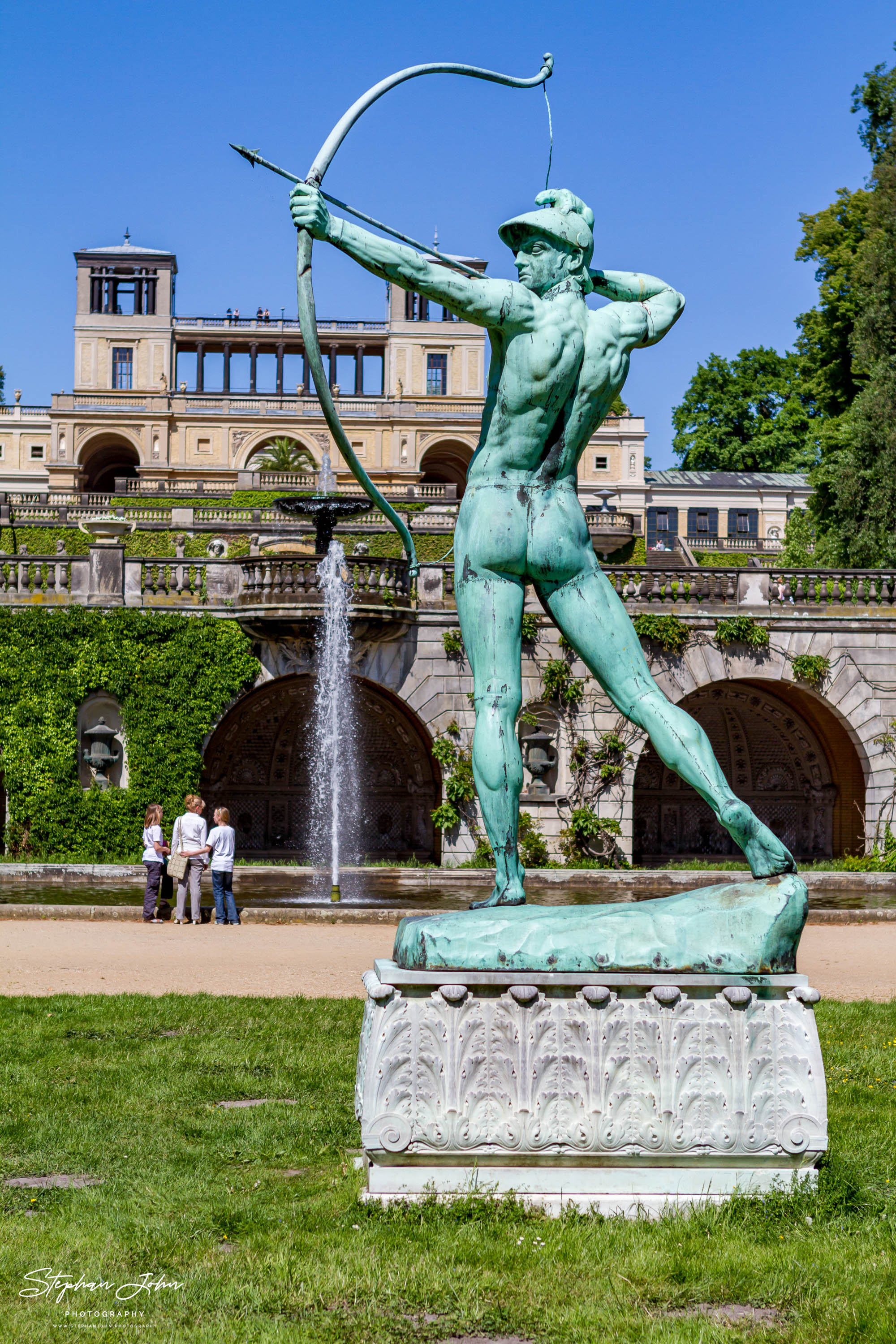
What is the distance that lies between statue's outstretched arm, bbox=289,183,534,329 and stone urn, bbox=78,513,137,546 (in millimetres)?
18594

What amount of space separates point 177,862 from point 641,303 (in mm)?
11204

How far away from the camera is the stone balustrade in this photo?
2323 cm

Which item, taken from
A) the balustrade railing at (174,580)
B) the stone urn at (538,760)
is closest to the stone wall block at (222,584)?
the balustrade railing at (174,580)

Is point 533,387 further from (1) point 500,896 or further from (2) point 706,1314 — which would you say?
(2) point 706,1314

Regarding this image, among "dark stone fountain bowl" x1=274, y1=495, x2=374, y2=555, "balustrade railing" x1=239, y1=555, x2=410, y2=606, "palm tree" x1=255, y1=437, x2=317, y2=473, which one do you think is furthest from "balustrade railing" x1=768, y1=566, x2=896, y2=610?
"palm tree" x1=255, y1=437, x2=317, y2=473

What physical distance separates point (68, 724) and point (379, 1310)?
64.3 ft

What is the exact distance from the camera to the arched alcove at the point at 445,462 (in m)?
69.4

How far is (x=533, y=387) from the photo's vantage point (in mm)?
6191

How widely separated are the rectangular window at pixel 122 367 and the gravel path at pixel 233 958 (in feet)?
201

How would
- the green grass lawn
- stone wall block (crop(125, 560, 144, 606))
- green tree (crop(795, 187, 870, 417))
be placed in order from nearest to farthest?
the green grass lawn, stone wall block (crop(125, 560, 144, 606)), green tree (crop(795, 187, 870, 417))

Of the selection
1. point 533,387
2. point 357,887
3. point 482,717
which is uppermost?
point 533,387

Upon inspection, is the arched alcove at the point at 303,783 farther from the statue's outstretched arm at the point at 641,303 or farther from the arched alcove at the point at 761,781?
the statue's outstretched arm at the point at 641,303

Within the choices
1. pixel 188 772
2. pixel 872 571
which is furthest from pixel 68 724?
pixel 872 571

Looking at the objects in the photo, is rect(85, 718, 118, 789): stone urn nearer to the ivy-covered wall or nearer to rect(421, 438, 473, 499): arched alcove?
the ivy-covered wall
